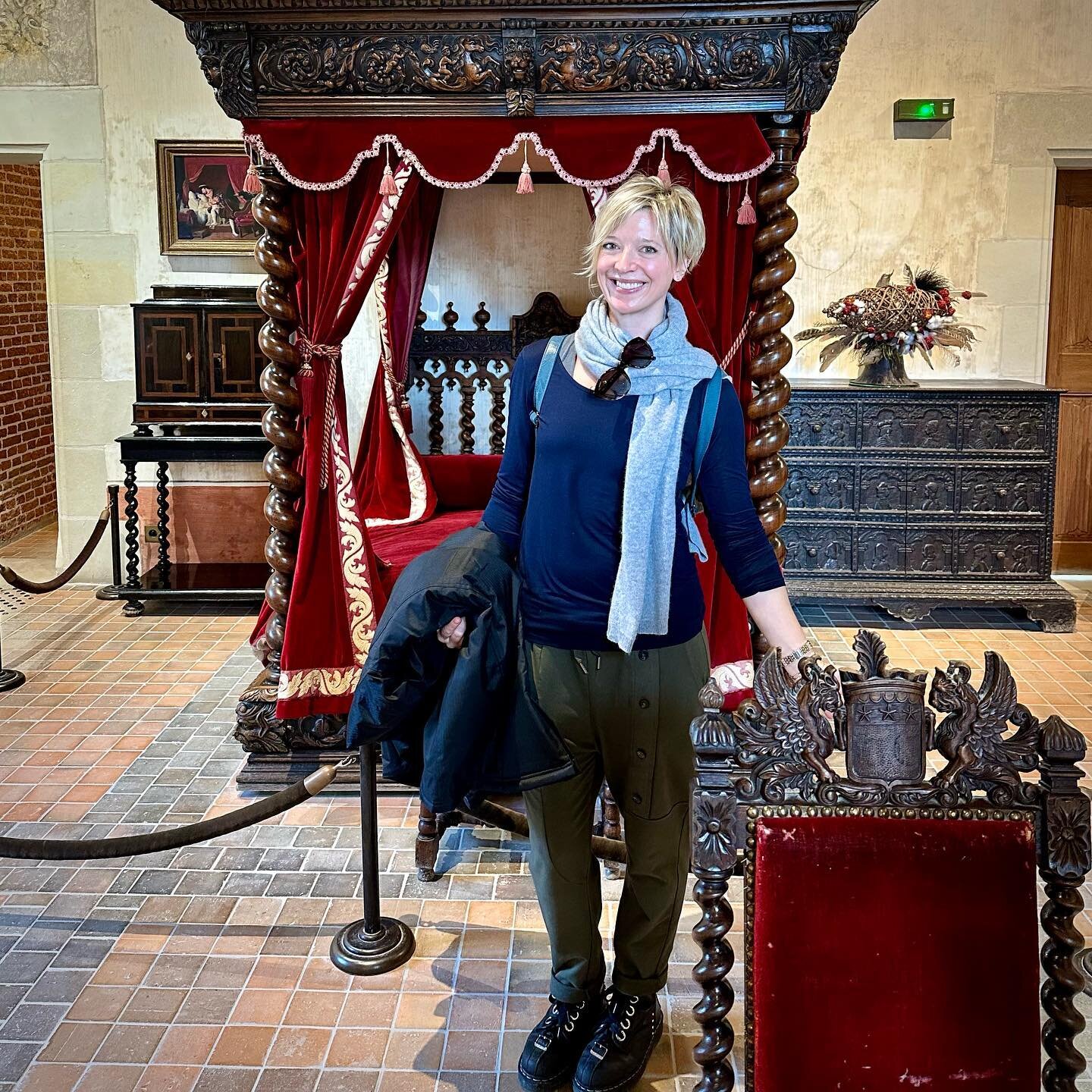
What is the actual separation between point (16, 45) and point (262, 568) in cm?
310

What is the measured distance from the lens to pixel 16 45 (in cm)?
670

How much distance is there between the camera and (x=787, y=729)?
185cm

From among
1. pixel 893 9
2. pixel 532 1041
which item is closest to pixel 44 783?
pixel 532 1041

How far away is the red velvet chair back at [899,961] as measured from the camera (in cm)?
176

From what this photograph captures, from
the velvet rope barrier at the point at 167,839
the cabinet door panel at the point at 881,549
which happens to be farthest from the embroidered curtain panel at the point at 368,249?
the cabinet door panel at the point at 881,549

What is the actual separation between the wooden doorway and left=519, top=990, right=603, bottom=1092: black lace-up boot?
217 inches

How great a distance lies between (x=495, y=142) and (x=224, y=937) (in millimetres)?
2542

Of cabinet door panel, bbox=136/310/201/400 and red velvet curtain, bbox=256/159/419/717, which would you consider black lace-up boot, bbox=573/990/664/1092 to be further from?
cabinet door panel, bbox=136/310/201/400

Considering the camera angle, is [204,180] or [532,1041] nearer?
[532,1041]

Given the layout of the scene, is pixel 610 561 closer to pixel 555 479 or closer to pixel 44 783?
pixel 555 479

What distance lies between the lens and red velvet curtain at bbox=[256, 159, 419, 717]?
4090 millimetres

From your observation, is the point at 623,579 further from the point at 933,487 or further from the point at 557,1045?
the point at 933,487

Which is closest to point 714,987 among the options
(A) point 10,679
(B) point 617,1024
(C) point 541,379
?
(B) point 617,1024

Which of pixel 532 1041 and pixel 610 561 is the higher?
pixel 610 561
